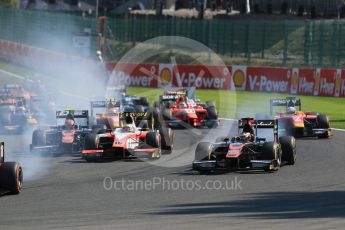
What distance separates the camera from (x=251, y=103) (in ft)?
160

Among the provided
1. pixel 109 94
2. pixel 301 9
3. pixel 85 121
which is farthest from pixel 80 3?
pixel 85 121

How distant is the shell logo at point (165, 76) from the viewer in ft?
197

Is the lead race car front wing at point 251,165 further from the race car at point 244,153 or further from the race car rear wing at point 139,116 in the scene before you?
the race car rear wing at point 139,116

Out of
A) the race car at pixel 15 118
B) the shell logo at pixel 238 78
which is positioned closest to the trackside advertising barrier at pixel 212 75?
the shell logo at pixel 238 78

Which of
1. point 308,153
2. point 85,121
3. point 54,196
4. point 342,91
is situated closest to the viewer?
point 54,196

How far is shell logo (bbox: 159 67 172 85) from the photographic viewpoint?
60.1m

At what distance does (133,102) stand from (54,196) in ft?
74.1

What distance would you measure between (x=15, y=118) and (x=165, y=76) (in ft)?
85.1

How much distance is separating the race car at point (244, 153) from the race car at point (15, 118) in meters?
13.0

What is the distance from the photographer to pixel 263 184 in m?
20.5

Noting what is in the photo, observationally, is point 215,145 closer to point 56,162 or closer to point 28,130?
point 56,162

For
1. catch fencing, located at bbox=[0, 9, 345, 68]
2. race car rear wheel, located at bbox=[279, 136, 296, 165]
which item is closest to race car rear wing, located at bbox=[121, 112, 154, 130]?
race car rear wheel, located at bbox=[279, 136, 296, 165]

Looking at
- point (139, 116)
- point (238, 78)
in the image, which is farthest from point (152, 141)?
point (238, 78)

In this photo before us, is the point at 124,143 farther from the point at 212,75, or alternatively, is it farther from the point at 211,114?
the point at 212,75
